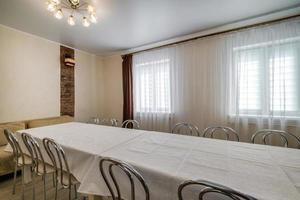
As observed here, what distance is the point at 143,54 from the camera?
3.60 meters

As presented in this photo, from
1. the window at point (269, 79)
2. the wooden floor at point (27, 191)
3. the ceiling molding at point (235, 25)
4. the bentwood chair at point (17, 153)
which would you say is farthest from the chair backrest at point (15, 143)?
the window at point (269, 79)

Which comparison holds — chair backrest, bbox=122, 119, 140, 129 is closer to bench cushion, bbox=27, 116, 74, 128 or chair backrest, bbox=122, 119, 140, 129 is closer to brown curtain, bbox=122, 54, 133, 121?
brown curtain, bbox=122, 54, 133, 121

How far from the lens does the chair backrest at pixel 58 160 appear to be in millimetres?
1417

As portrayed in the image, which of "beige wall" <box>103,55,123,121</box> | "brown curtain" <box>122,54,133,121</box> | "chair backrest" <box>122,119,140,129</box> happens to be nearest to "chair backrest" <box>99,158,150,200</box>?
"chair backrest" <box>122,119,140,129</box>

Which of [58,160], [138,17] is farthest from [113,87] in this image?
[58,160]

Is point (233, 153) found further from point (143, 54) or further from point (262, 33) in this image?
point (143, 54)

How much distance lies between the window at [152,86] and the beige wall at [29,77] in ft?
5.09

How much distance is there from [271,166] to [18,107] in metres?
3.67

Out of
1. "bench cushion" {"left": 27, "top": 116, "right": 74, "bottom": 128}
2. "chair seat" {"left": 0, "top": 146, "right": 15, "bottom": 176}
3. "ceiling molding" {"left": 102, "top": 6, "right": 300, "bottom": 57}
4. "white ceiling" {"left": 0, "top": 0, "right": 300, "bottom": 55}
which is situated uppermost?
"white ceiling" {"left": 0, "top": 0, "right": 300, "bottom": 55}

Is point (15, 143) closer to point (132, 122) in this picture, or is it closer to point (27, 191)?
point (27, 191)

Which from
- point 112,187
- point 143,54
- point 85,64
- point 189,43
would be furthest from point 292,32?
point 85,64

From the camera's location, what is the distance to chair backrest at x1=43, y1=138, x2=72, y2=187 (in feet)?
4.65

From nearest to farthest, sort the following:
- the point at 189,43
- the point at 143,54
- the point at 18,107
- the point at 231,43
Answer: the point at 231,43 → the point at 18,107 → the point at 189,43 → the point at 143,54

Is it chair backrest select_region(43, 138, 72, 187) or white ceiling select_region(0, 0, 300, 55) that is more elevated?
white ceiling select_region(0, 0, 300, 55)
